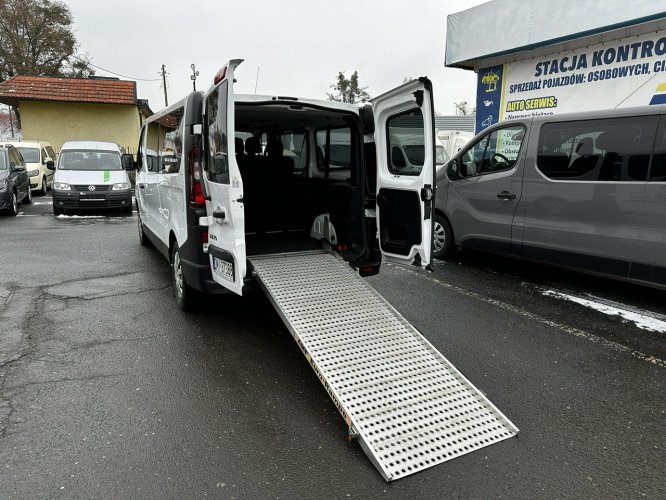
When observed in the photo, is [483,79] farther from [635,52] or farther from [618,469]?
[618,469]

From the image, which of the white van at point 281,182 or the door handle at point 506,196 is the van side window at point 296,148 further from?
the door handle at point 506,196

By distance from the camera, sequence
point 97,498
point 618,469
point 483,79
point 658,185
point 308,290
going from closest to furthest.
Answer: point 97,498
point 618,469
point 308,290
point 658,185
point 483,79

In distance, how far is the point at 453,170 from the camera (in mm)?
6688

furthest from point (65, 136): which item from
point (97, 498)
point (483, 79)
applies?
point (97, 498)

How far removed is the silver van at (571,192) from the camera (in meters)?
4.70

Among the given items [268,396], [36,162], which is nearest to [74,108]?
[36,162]

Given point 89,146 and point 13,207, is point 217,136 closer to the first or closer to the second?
point 13,207

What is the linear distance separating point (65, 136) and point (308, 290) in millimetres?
23376

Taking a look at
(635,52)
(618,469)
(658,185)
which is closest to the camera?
(618,469)

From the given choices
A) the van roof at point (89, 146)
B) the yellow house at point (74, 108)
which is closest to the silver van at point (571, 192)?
the van roof at point (89, 146)

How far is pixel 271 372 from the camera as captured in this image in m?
3.53

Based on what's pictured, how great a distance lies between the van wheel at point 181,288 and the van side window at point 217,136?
1.15 meters

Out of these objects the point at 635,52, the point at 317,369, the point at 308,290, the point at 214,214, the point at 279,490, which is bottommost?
the point at 279,490

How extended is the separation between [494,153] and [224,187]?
3.99 m
